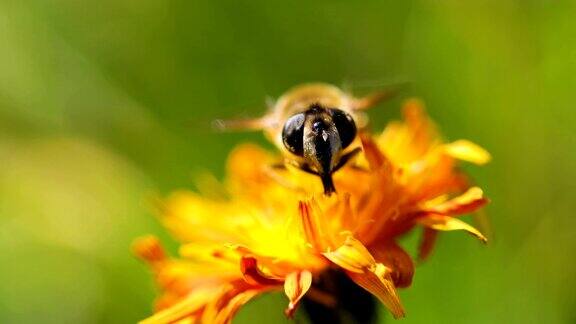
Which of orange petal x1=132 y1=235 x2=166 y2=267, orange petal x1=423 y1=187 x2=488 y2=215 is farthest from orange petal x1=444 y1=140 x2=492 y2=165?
orange petal x1=132 y1=235 x2=166 y2=267

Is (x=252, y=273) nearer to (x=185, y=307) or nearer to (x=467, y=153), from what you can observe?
(x=185, y=307)

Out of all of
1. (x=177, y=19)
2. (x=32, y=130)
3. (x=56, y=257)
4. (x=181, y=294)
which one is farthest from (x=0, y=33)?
(x=181, y=294)

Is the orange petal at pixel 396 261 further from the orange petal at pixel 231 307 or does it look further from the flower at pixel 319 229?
the orange petal at pixel 231 307

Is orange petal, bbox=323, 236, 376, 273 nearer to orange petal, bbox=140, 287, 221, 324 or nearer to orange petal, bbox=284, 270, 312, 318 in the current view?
orange petal, bbox=284, 270, 312, 318

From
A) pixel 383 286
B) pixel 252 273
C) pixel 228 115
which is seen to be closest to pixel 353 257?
pixel 383 286

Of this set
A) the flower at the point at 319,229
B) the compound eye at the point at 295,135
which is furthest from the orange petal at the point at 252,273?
the compound eye at the point at 295,135
